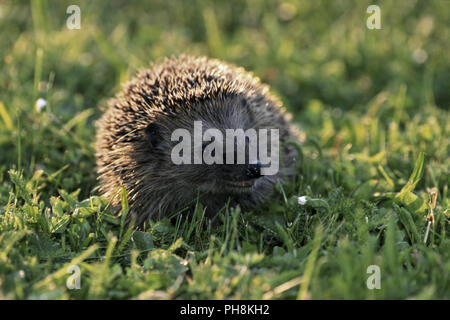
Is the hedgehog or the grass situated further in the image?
the hedgehog

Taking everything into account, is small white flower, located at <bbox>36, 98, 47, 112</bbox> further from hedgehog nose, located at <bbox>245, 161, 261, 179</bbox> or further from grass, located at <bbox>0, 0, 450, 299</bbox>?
hedgehog nose, located at <bbox>245, 161, 261, 179</bbox>

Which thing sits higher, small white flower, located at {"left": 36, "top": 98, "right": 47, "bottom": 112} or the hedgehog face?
small white flower, located at {"left": 36, "top": 98, "right": 47, "bottom": 112}

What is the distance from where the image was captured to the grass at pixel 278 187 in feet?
10.8

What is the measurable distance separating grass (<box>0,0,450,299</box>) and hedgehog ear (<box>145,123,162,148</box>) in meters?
0.63

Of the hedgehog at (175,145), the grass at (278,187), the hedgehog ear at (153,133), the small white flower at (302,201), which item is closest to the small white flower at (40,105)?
the grass at (278,187)

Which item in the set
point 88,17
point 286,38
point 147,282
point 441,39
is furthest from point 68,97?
point 441,39

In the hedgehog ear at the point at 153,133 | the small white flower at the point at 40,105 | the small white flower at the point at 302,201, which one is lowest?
the small white flower at the point at 302,201

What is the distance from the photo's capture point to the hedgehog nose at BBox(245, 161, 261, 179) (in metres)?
4.06

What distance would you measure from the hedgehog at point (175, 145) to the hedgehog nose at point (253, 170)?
0.07 m

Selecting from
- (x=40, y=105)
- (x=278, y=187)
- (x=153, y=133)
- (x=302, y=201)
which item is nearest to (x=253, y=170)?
(x=302, y=201)

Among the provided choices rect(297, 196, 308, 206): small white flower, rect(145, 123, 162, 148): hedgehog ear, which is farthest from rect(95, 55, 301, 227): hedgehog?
rect(297, 196, 308, 206): small white flower

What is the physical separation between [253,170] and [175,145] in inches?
31.8

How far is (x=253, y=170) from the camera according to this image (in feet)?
13.3

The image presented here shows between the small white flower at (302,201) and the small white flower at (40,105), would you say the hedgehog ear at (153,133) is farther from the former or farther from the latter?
the small white flower at (40,105)
